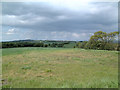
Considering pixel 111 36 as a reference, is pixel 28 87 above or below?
below

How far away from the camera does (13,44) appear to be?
26.1 metres

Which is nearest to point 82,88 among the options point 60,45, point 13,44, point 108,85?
point 108,85

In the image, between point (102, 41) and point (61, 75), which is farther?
point (102, 41)

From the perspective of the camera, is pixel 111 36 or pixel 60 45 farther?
pixel 60 45

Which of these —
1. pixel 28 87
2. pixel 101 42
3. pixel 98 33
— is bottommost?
pixel 28 87

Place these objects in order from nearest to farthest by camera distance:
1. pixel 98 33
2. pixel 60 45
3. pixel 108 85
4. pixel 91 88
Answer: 1. pixel 91 88
2. pixel 108 85
3. pixel 98 33
4. pixel 60 45

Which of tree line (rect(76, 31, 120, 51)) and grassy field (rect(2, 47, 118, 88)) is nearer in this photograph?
grassy field (rect(2, 47, 118, 88))

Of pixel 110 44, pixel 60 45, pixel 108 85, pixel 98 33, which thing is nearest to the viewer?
pixel 108 85

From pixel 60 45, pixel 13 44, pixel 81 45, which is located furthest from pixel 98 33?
pixel 13 44

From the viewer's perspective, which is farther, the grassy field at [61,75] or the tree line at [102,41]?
the tree line at [102,41]

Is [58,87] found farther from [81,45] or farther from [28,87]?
[81,45]

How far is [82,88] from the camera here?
318cm

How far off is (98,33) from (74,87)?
25892 millimetres

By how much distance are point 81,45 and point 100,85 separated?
30414 mm
